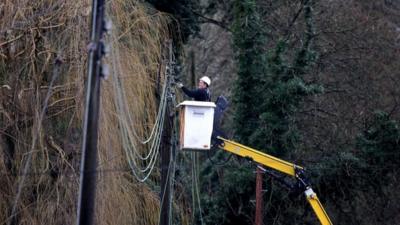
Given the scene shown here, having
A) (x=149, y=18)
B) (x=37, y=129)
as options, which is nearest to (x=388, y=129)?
(x=149, y=18)

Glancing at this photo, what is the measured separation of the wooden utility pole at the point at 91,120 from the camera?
9961 millimetres

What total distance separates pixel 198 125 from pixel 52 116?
2683mm

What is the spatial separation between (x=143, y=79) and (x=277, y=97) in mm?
5457

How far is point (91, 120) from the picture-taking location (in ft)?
33.0

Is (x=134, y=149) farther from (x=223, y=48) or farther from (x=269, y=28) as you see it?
(x=223, y=48)

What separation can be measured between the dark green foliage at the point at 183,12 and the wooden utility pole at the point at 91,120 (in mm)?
9979

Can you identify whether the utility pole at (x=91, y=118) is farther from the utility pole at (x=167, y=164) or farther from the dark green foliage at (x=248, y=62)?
the dark green foliage at (x=248, y=62)

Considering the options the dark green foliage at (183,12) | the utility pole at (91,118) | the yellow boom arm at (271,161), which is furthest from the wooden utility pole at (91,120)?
the dark green foliage at (183,12)

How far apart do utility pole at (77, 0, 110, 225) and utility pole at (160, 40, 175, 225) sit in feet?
16.8

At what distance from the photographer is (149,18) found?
16.7 m

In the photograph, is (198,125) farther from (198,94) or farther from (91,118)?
(91,118)

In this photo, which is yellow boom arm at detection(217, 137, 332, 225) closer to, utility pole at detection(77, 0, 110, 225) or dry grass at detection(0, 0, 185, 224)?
dry grass at detection(0, 0, 185, 224)

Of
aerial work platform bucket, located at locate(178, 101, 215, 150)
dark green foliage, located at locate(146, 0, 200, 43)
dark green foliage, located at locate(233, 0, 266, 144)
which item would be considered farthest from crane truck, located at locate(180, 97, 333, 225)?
dark green foliage, located at locate(233, 0, 266, 144)

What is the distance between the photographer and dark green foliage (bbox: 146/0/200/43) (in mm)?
20328
